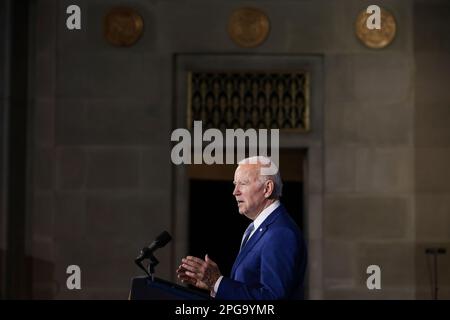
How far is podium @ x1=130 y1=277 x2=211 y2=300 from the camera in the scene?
3549mm

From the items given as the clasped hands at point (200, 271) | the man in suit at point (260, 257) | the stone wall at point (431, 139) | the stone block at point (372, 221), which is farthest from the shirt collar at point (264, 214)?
the stone wall at point (431, 139)

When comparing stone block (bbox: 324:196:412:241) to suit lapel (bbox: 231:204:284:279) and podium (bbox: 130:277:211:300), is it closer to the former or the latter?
suit lapel (bbox: 231:204:284:279)

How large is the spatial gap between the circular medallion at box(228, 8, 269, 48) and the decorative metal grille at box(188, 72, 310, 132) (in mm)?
363

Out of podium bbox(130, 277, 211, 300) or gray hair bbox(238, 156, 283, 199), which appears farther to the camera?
gray hair bbox(238, 156, 283, 199)

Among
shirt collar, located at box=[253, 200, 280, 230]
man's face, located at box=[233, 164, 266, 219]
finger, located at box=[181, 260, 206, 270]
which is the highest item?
man's face, located at box=[233, 164, 266, 219]

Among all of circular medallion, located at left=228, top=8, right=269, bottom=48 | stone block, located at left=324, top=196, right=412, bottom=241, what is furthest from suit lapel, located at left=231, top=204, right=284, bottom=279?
Result: circular medallion, located at left=228, top=8, right=269, bottom=48

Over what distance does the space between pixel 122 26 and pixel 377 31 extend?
254cm

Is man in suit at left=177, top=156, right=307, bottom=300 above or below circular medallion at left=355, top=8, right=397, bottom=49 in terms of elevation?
below

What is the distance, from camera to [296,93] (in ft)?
27.3

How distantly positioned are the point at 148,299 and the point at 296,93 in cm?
494

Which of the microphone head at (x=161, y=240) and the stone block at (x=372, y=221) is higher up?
the microphone head at (x=161, y=240)

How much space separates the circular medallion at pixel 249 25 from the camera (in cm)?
821

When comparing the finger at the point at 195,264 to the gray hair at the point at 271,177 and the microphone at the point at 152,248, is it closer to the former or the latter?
the microphone at the point at 152,248

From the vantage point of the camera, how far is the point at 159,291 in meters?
3.61
